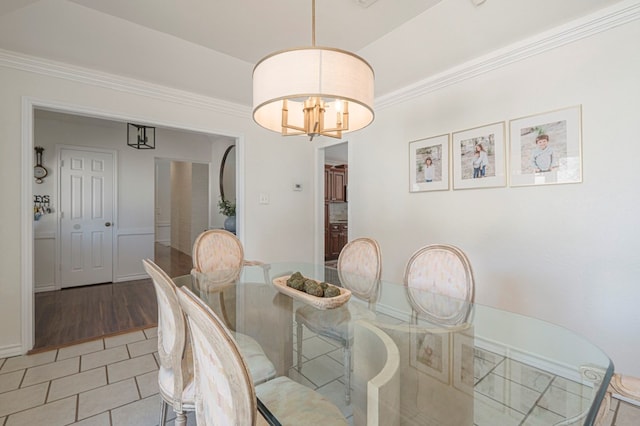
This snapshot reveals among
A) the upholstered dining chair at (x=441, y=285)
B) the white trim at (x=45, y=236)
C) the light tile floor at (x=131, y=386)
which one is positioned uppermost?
the white trim at (x=45, y=236)

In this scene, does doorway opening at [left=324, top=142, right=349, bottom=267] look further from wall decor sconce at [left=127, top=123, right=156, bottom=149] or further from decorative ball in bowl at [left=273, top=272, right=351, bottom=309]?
decorative ball in bowl at [left=273, top=272, right=351, bottom=309]

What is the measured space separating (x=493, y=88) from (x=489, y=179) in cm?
74

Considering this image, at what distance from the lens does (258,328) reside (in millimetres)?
1629

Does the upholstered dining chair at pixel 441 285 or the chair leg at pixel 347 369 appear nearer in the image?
the chair leg at pixel 347 369

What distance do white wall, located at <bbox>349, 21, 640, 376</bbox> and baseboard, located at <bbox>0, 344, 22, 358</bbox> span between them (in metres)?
3.54

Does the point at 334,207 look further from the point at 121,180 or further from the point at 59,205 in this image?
the point at 59,205

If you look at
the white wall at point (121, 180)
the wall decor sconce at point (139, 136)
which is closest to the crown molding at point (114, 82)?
the wall decor sconce at point (139, 136)

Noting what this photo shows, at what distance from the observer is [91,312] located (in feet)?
10.5

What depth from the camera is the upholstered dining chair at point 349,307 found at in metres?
1.43

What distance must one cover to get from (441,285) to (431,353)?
67 centimetres

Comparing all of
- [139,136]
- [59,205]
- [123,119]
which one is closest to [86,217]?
[59,205]

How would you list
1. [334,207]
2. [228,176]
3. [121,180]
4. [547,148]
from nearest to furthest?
1. [547,148]
2. [121,180]
3. [228,176]
4. [334,207]

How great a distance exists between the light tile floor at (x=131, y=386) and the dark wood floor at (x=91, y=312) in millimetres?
245

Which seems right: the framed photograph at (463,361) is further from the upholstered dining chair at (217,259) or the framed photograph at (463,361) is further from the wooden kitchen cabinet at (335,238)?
the wooden kitchen cabinet at (335,238)
